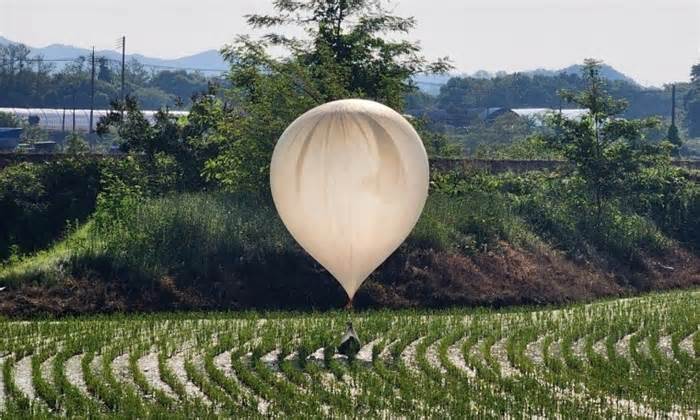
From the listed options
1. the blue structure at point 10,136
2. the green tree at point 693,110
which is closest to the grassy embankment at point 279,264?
the blue structure at point 10,136

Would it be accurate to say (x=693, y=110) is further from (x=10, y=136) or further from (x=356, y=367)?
(x=356, y=367)

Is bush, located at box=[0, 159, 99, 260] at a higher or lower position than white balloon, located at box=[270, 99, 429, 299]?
lower

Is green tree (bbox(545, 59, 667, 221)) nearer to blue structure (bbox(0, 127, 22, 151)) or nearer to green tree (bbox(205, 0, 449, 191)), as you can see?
green tree (bbox(205, 0, 449, 191))

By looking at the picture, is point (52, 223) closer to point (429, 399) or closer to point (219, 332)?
point (219, 332)

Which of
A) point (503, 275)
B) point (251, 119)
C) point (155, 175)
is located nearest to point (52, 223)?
point (155, 175)

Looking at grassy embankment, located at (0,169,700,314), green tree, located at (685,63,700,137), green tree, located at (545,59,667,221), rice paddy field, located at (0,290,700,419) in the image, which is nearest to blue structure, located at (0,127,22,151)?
green tree, located at (545,59,667,221)

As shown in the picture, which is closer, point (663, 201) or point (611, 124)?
point (611, 124)
